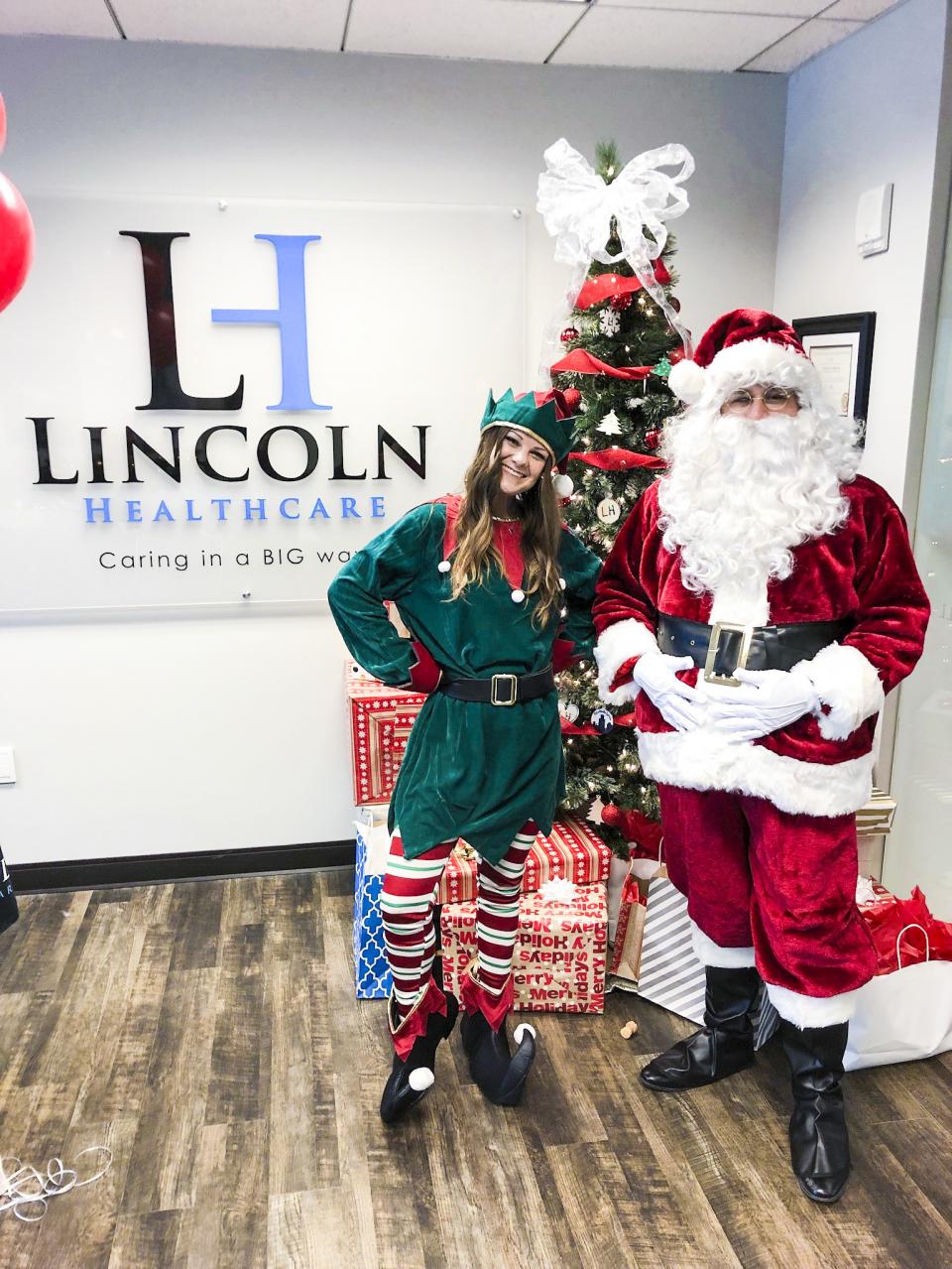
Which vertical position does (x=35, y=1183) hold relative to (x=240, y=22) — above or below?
below

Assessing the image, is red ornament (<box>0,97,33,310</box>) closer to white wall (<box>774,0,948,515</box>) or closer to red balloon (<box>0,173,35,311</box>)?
red balloon (<box>0,173,35,311</box>)

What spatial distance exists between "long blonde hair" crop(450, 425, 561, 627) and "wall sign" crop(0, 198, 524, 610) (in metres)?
1.12

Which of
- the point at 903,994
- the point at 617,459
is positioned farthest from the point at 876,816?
the point at 617,459

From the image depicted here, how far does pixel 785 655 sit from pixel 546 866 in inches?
38.3

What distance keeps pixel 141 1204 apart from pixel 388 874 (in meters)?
0.78

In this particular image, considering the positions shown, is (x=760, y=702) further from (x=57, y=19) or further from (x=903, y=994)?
(x=57, y=19)

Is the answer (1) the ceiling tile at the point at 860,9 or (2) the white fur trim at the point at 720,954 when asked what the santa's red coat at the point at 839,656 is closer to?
(2) the white fur trim at the point at 720,954

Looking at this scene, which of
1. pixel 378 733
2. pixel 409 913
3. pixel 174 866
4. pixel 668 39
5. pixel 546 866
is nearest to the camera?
pixel 409 913

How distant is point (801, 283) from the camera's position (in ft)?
9.75

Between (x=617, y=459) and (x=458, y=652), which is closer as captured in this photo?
(x=458, y=652)

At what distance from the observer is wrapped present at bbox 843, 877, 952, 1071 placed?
2148 millimetres

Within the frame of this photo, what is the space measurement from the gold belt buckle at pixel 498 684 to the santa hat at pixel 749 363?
686 millimetres

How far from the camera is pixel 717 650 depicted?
6.10 ft

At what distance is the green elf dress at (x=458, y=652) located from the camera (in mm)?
1875
